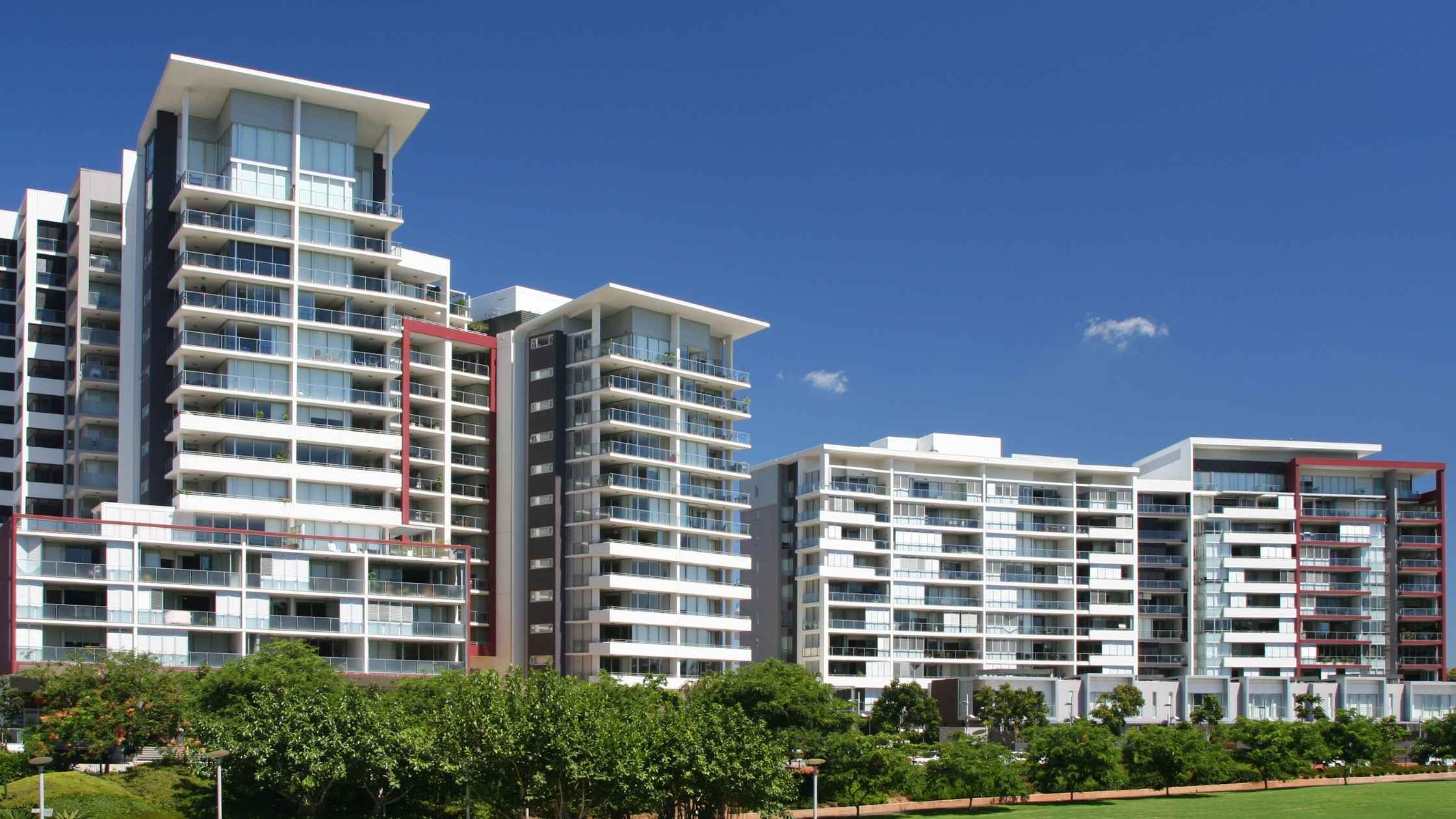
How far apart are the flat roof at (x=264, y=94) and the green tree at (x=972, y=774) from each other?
188 ft

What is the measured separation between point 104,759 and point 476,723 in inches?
927

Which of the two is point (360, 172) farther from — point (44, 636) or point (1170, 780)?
point (1170, 780)

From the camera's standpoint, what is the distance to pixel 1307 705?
405 ft

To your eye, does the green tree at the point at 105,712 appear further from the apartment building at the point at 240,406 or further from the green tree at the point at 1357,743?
the green tree at the point at 1357,743

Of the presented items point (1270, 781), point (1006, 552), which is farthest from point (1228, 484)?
point (1270, 781)

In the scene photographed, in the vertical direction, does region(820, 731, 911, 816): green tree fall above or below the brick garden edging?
above

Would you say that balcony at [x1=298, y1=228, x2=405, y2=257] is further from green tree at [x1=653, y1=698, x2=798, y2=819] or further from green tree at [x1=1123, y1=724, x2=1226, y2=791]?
green tree at [x1=1123, y1=724, x2=1226, y2=791]

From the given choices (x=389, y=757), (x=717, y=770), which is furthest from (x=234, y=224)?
(x=717, y=770)

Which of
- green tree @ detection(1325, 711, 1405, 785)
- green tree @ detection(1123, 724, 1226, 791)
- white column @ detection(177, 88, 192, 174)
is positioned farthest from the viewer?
white column @ detection(177, 88, 192, 174)

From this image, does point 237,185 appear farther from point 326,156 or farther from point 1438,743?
point 1438,743

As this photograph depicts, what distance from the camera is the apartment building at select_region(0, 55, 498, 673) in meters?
91.1

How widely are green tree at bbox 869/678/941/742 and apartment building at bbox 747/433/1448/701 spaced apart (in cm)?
1347

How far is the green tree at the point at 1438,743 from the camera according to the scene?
10531 cm

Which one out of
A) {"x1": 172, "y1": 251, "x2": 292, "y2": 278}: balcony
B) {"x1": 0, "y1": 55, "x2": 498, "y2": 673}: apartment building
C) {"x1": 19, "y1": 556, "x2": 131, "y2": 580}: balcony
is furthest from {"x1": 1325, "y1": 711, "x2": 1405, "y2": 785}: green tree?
{"x1": 19, "y1": 556, "x2": 131, "y2": 580}: balcony
